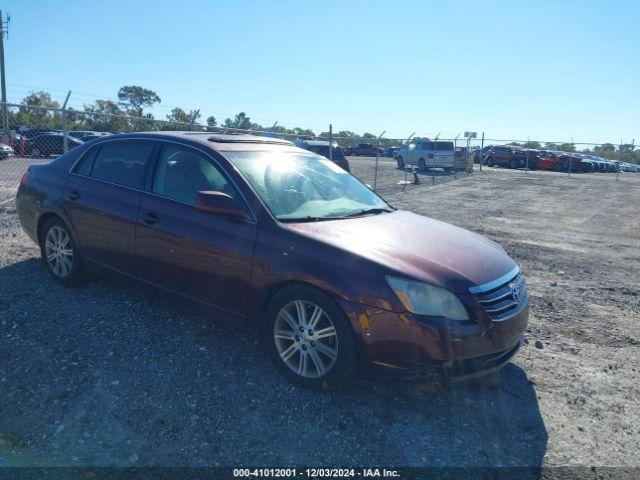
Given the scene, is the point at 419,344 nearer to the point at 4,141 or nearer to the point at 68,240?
the point at 68,240

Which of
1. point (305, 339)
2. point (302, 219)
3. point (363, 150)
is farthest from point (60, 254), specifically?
point (363, 150)

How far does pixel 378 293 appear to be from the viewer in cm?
316

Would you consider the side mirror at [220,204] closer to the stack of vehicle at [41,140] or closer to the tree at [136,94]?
the stack of vehicle at [41,140]

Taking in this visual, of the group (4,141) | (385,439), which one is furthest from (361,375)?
(4,141)

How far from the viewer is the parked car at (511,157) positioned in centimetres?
3381

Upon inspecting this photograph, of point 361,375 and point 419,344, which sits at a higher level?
point 419,344

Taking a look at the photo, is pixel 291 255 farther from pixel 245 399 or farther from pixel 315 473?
pixel 315 473

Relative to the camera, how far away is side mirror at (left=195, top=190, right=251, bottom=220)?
3.69m

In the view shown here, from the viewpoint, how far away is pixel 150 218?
13.9 ft

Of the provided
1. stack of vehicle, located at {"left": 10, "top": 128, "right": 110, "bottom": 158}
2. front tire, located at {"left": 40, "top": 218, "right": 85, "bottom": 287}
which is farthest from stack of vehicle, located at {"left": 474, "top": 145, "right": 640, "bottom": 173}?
front tire, located at {"left": 40, "top": 218, "right": 85, "bottom": 287}

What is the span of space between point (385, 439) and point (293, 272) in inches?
46.4

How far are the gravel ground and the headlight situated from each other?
71cm

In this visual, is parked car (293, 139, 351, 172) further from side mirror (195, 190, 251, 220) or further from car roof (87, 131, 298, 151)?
side mirror (195, 190, 251, 220)

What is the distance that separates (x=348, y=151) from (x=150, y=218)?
45.1 m
